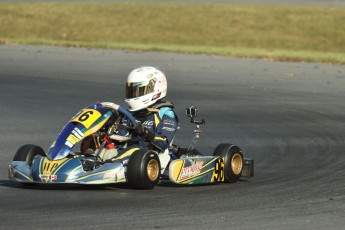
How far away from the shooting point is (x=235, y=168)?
930cm

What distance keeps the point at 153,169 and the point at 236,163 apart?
1108 mm

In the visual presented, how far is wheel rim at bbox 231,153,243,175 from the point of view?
927 cm

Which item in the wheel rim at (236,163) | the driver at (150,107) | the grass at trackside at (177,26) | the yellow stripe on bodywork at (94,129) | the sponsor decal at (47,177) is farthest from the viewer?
the grass at trackside at (177,26)

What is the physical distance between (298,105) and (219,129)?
10.0ft

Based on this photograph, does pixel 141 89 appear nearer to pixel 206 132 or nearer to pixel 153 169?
pixel 153 169

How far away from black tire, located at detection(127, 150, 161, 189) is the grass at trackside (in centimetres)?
1619

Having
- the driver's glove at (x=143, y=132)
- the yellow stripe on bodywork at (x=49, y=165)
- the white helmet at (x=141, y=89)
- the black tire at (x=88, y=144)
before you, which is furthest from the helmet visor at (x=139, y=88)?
the yellow stripe on bodywork at (x=49, y=165)

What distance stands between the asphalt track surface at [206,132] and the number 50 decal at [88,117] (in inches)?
22.9

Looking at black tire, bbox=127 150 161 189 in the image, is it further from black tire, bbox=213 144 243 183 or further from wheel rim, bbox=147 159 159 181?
black tire, bbox=213 144 243 183

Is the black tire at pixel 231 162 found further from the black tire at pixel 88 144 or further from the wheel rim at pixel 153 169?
the black tire at pixel 88 144

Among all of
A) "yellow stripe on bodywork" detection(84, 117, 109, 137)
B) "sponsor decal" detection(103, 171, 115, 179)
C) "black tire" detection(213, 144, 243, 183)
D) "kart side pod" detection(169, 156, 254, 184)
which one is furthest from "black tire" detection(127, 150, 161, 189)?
"black tire" detection(213, 144, 243, 183)

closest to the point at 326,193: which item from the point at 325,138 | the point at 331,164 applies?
the point at 331,164

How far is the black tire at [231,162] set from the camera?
30.1ft

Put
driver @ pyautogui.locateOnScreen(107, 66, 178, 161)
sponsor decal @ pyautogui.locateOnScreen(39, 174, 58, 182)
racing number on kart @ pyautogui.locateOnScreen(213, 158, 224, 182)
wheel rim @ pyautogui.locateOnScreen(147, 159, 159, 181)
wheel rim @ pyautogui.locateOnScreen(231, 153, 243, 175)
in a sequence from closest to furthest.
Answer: sponsor decal @ pyautogui.locateOnScreen(39, 174, 58, 182) → wheel rim @ pyautogui.locateOnScreen(147, 159, 159, 181) → driver @ pyautogui.locateOnScreen(107, 66, 178, 161) → racing number on kart @ pyautogui.locateOnScreen(213, 158, 224, 182) → wheel rim @ pyautogui.locateOnScreen(231, 153, 243, 175)
